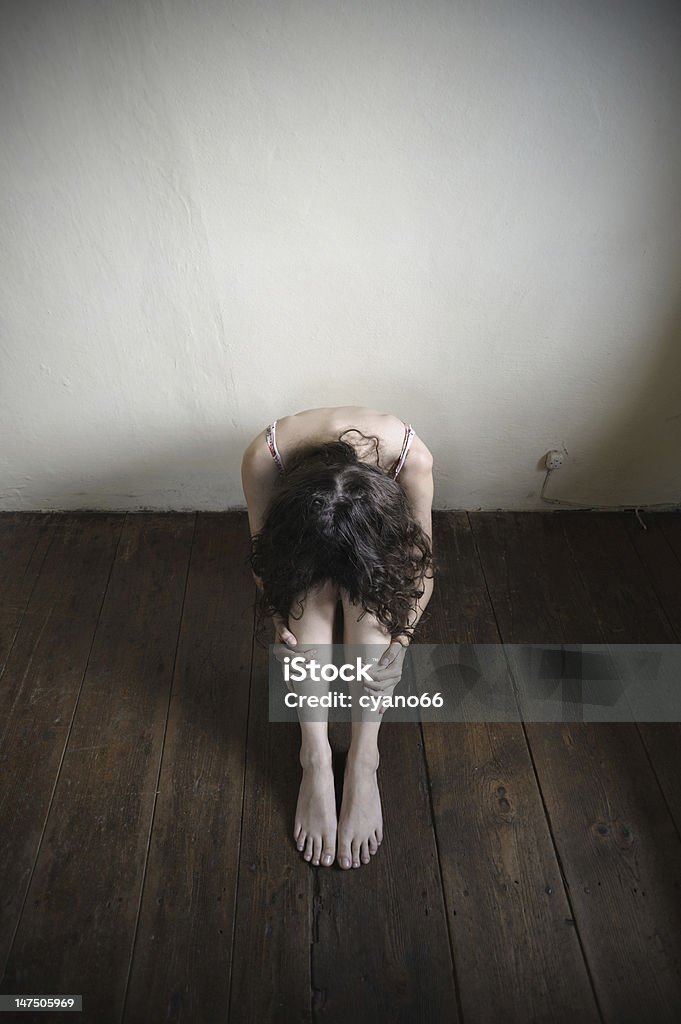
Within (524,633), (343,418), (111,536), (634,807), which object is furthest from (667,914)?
(111,536)

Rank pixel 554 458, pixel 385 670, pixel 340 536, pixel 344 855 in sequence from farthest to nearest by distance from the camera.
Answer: pixel 554 458 < pixel 385 670 < pixel 344 855 < pixel 340 536

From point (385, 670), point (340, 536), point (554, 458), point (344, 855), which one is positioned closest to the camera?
point (340, 536)

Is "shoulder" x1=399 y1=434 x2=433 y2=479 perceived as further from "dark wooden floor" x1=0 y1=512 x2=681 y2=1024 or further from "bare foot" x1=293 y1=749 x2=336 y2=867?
"bare foot" x1=293 y1=749 x2=336 y2=867

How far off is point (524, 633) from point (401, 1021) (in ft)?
2.74

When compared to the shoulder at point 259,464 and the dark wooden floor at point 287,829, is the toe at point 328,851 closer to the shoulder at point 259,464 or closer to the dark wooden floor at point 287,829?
the dark wooden floor at point 287,829

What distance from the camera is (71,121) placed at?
1.34 metres

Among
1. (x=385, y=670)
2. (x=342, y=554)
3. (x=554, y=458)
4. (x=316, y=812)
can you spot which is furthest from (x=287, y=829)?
(x=554, y=458)

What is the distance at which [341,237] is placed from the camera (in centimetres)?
147

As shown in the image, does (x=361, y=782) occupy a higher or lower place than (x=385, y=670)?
lower

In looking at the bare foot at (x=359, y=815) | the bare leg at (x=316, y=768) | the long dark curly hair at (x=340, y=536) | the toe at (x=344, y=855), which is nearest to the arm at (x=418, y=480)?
the long dark curly hair at (x=340, y=536)

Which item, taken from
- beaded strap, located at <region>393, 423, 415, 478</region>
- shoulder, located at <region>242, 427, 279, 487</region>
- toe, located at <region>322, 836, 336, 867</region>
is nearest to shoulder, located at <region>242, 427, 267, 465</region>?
shoulder, located at <region>242, 427, 279, 487</region>

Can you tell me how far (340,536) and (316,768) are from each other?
0.50m

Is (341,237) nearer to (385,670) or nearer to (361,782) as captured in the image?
(385,670)

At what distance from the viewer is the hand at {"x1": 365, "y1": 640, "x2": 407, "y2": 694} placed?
135 cm
